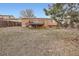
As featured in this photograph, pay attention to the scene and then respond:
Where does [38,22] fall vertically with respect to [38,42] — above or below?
above

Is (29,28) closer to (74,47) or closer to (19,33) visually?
(19,33)

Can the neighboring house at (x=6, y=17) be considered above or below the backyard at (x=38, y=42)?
above

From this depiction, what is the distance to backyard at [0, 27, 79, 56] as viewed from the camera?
1109 millimetres

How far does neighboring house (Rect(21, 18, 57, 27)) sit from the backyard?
39 millimetres

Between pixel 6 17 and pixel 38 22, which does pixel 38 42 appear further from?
pixel 6 17

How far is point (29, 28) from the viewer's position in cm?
112

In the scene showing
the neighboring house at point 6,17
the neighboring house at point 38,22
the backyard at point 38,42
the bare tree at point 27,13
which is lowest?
the backyard at point 38,42

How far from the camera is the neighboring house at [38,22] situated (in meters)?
1.11

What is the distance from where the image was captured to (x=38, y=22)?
3.63ft

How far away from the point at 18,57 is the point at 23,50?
0.07m

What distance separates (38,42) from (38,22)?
0.15 m

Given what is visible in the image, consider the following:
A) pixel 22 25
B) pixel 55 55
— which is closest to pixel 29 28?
pixel 22 25

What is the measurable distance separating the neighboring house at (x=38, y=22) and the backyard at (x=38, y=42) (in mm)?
39

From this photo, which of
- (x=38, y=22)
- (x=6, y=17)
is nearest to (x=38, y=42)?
(x=38, y=22)
